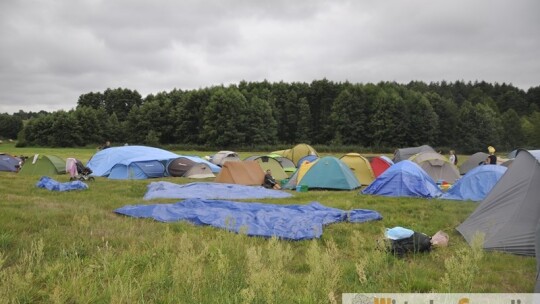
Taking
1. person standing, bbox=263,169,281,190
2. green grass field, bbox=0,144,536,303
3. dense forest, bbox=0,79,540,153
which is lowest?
person standing, bbox=263,169,281,190

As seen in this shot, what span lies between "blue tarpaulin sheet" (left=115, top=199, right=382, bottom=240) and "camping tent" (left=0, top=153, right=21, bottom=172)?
16716 millimetres

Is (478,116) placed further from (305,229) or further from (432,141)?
(305,229)

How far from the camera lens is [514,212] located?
689 cm

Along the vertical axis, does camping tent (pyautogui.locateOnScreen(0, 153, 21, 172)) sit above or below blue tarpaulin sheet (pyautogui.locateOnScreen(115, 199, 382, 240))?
above

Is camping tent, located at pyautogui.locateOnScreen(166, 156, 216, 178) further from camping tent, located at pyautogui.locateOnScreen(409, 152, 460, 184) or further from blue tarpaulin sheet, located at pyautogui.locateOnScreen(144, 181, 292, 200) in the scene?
camping tent, located at pyautogui.locateOnScreen(409, 152, 460, 184)

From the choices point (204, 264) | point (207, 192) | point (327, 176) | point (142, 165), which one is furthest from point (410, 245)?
point (142, 165)

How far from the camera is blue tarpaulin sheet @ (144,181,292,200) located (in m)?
13.0

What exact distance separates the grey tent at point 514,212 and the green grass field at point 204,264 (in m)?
0.34

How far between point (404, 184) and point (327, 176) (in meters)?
3.58

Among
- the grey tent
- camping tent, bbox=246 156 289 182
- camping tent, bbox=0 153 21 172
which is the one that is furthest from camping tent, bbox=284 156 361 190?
camping tent, bbox=0 153 21 172

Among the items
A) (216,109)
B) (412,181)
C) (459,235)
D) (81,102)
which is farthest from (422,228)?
(81,102)

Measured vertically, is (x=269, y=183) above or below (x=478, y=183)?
below

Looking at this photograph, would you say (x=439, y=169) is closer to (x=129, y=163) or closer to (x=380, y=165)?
(x=380, y=165)

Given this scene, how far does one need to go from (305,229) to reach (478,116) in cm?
6370
